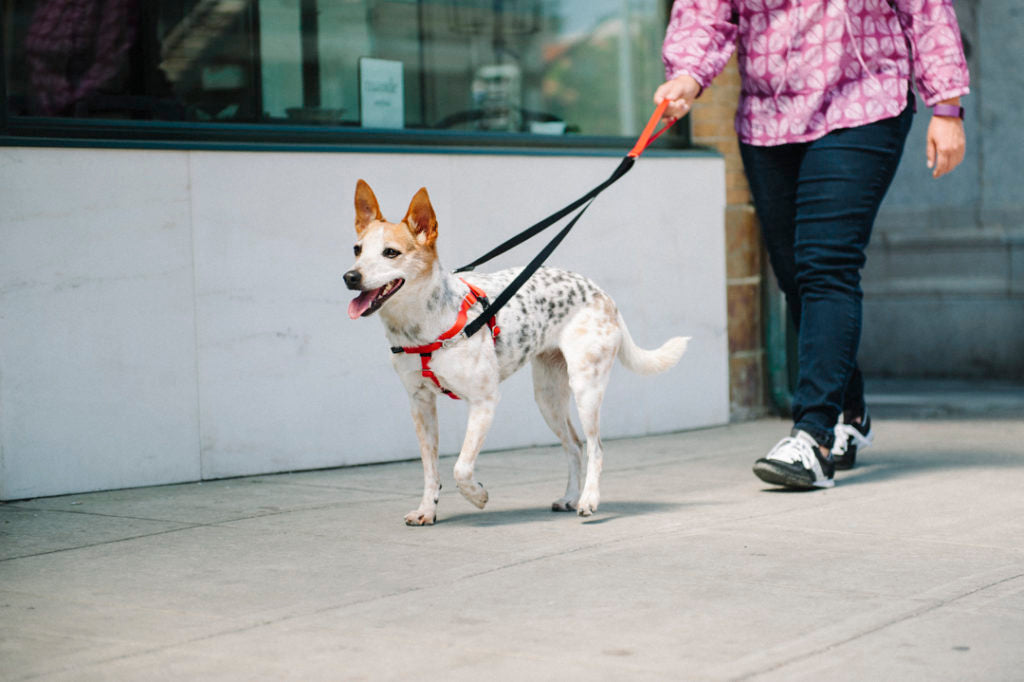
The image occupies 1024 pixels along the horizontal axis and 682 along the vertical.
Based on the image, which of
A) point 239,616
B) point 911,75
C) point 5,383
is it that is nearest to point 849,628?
point 239,616

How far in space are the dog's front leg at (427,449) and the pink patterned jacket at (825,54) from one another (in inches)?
68.3

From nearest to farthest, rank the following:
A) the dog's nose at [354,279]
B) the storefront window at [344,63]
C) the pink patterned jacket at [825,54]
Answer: the dog's nose at [354,279] → the pink patterned jacket at [825,54] → the storefront window at [344,63]

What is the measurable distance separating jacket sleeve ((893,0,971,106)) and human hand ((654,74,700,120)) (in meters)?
0.85

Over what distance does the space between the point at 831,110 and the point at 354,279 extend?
7.24 ft

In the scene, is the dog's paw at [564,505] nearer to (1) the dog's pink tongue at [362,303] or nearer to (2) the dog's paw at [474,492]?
(2) the dog's paw at [474,492]

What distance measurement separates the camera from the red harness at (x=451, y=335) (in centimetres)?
438

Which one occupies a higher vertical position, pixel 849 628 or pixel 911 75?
pixel 911 75

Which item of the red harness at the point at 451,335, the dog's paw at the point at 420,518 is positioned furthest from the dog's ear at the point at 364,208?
the dog's paw at the point at 420,518

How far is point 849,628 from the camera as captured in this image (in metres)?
3.13

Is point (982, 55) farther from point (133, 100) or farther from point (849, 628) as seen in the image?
point (849, 628)

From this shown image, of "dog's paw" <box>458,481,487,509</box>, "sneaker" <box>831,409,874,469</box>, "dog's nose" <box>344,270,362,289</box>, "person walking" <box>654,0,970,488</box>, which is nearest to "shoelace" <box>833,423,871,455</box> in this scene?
"sneaker" <box>831,409,874,469</box>

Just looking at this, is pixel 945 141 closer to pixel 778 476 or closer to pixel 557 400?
pixel 778 476

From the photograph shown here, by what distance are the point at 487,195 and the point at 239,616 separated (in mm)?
3466

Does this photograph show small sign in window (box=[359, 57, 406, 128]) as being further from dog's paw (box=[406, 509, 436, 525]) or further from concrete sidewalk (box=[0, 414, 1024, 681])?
dog's paw (box=[406, 509, 436, 525])
